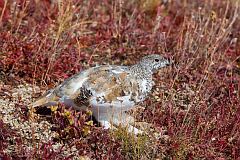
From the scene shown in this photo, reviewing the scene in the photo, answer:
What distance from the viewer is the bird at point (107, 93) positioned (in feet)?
14.5

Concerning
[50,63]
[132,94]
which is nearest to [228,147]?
[132,94]

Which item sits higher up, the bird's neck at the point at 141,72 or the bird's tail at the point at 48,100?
the bird's neck at the point at 141,72

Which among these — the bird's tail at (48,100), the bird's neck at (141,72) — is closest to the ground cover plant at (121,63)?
the bird's tail at (48,100)

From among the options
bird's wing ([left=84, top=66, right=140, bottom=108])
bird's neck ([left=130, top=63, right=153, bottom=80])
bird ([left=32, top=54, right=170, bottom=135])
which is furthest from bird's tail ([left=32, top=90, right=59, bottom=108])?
bird's neck ([left=130, top=63, right=153, bottom=80])

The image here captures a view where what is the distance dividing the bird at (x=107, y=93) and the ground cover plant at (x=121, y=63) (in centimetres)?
10

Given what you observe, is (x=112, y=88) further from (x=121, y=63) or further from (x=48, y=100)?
(x=121, y=63)

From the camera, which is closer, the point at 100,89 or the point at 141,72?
the point at 100,89

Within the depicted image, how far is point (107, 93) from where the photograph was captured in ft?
14.5

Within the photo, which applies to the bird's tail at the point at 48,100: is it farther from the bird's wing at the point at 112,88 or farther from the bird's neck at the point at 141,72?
the bird's neck at the point at 141,72

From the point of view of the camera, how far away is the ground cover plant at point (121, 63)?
4.39 metres

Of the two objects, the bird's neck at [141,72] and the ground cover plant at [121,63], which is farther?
the bird's neck at [141,72]

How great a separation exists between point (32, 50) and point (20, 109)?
1003 millimetres

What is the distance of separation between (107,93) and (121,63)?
1702mm

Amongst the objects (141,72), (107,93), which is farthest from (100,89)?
(141,72)
